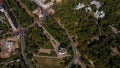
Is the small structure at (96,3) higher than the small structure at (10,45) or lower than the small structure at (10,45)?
higher

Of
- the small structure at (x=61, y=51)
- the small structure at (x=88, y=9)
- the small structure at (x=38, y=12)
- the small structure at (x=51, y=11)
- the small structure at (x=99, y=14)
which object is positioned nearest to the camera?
the small structure at (x=61, y=51)

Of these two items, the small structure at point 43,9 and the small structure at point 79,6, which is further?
the small structure at point 43,9

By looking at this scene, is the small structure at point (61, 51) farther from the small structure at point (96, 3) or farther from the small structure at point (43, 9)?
the small structure at point (96, 3)

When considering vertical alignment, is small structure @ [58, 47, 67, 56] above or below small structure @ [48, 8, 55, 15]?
below

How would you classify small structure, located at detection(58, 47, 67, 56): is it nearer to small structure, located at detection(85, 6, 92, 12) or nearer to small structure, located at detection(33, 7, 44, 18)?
small structure, located at detection(33, 7, 44, 18)

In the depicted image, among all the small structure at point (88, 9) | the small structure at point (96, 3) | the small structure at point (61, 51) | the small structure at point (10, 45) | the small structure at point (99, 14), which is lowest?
the small structure at point (61, 51)

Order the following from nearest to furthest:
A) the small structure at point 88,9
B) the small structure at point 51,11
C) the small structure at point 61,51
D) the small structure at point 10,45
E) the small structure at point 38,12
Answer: the small structure at point 61,51
the small structure at point 10,45
the small structure at point 88,9
the small structure at point 38,12
the small structure at point 51,11

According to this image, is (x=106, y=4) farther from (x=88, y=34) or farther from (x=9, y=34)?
(x=9, y=34)

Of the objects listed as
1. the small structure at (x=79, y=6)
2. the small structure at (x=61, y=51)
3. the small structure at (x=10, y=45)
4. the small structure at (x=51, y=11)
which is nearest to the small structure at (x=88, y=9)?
the small structure at (x=79, y=6)

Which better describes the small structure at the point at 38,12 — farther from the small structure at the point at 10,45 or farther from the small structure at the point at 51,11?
the small structure at the point at 10,45

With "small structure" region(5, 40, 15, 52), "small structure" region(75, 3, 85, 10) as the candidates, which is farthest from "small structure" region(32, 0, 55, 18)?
"small structure" region(5, 40, 15, 52)

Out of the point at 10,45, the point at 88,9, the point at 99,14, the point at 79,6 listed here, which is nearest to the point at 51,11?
the point at 79,6

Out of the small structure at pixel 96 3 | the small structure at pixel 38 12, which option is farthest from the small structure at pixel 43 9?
the small structure at pixel 96 3
